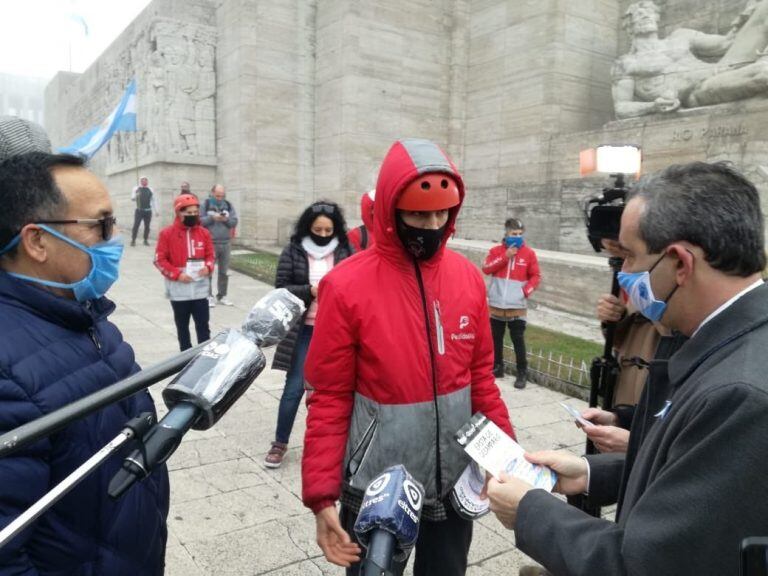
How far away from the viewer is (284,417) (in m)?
4.41

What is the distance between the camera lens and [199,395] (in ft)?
4.27

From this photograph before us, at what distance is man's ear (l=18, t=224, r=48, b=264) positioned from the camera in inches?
64.1

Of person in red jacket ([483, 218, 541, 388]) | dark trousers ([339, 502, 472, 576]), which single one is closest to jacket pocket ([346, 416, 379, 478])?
dark trousers ([339, 502, 472, 576])

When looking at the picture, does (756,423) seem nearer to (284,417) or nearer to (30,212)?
(30,212)

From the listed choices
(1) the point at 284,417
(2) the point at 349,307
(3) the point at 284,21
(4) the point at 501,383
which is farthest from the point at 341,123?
(2) the point at 349,307

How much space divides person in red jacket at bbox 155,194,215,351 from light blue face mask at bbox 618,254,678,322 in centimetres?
540

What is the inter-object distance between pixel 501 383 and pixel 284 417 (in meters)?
3.22

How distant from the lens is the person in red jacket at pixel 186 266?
6418 millimetres

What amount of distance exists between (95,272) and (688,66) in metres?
13.9

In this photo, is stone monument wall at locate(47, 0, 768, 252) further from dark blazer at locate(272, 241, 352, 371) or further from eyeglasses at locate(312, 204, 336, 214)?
dark blazer at locate(272, 241, 352, 371)

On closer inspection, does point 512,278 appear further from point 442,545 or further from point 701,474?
point 701,474

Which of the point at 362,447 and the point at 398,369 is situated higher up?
the point at 398,369

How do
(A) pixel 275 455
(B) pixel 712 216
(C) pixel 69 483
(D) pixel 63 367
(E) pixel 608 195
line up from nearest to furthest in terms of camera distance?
(C) pixel 69 483, (B) pixel 712 216, (D) pixel 63 367, (E) pixel 608 195, (A) pixel 275 455

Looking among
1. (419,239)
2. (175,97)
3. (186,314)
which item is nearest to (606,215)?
(419,239)
